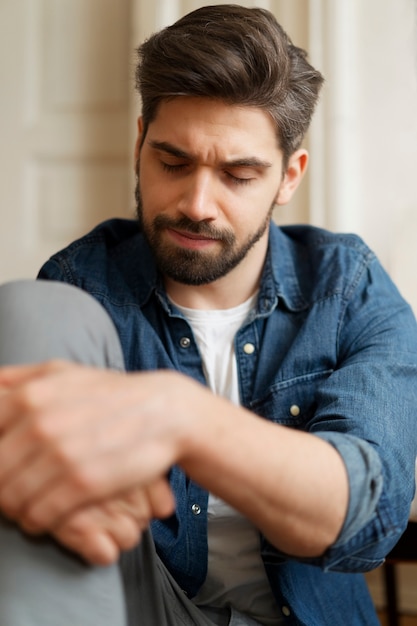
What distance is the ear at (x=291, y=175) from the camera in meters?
1.32

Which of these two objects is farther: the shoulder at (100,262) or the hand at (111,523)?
the shoulder at (100,262)

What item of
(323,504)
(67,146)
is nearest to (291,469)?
(323,504)

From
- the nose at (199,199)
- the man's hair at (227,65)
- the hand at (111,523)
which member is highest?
the man's hair at (227,65)

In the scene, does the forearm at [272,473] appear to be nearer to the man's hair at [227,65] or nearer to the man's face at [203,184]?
the man's face at [203,184]

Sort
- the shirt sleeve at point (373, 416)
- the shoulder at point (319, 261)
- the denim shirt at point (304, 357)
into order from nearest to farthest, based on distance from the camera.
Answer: the shirt sleeve at point (373, 416) → the denim shirt at point (304, 357) → the shoulder at point (319, 261)

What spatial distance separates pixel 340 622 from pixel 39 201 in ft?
4.74

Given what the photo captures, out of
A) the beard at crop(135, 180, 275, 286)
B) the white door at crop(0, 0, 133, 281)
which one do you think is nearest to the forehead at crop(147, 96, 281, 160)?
the beard at crop(135, 180, 275, 286)

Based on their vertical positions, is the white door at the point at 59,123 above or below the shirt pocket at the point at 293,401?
above

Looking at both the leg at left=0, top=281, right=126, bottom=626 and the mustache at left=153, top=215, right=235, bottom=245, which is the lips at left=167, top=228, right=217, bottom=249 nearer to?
the mustache at left=153, top=215, right=235, bottom=245

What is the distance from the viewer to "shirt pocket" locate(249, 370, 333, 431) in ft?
3.70

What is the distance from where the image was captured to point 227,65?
3.65 feet

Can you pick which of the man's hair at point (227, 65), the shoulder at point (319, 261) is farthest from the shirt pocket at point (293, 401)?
the man's hair at point (227, 65)

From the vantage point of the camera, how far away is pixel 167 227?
1169 millimetres

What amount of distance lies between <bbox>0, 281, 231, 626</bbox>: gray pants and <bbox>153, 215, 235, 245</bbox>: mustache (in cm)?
38
